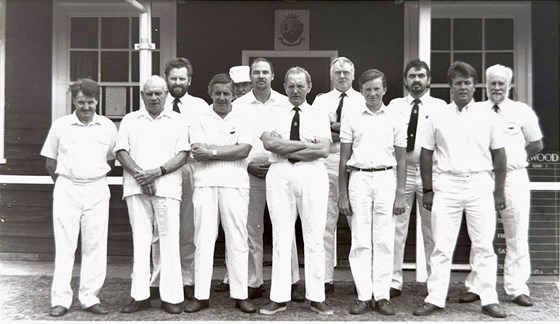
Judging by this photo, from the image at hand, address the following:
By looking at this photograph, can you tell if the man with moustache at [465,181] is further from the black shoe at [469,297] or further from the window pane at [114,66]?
the window pane at [114,66]

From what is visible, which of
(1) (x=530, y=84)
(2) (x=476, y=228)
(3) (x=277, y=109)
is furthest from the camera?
(1) (x=530, y=84)

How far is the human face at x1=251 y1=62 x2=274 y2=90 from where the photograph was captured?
5.21 meters

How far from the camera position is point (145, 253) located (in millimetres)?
4723

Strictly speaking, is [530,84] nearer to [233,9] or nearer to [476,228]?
[476,228]

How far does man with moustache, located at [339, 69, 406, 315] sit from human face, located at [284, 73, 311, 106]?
0.44m

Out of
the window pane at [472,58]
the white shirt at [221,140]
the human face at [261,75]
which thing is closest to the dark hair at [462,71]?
the human face at [261,75]

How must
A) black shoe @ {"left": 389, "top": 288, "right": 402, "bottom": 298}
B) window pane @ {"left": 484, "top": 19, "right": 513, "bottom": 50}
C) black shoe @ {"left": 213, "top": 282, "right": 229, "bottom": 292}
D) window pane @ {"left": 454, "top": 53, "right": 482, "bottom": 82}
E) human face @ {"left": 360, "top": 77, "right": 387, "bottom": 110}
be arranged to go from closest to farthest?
1. human face @ {"left": 360, "top": 77, "right": 387, "bottom": 110}
2. black shoe @ {"left": 389, "top": 288, "right": 402, "bottom": 298}
3. black shoe @ {"left": 213, "top": 282, "right": 229, "bottom": 292}
4. window pane @ {"left": 484, "top": 19, "right": 513, "bottom": 50}
5. window pane @ {"left": 454, "top": 53, "right": 482, "bottom": 82}

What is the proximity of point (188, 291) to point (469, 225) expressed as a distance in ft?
8.16

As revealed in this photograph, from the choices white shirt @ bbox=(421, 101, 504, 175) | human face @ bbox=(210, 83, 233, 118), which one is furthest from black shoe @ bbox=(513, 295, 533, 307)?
human face @ bbox=(210, 83, 233, 118)

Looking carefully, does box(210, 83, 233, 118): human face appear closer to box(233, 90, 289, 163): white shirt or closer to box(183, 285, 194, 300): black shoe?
box(233, 90, 289, 163): white shirt

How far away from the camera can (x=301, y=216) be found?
4.72 meters

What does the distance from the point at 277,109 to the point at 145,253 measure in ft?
5.62

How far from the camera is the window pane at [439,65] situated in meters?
7.16

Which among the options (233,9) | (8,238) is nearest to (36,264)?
(8,238)
